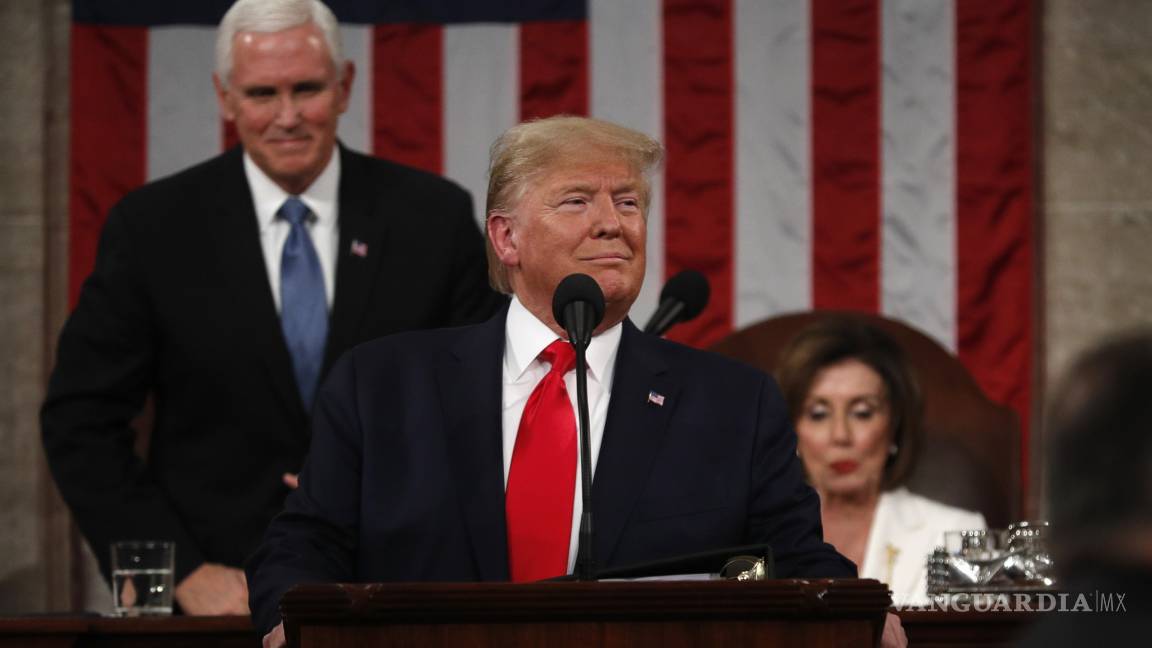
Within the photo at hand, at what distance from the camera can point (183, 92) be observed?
4754 millimetres

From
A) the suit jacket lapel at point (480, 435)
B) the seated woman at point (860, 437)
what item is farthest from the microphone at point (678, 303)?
the seated woman at point (860, 437)

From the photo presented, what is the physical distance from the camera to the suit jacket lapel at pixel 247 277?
3.41 m

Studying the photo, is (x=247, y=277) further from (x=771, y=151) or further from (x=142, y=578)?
(x=771, y=151)

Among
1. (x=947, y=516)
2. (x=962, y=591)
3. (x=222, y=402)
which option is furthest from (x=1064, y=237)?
(x=222, y=402)

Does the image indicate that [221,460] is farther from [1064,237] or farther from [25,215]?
[1064,237]

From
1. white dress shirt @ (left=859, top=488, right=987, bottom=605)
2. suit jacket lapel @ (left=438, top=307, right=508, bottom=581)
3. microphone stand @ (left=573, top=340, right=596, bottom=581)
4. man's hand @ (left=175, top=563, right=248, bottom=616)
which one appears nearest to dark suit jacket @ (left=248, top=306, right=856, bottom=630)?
suit jacket lapel @ (left=438, top=307, right=508, bottom=581)

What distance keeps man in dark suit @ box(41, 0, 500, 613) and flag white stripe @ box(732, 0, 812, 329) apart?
138 centimetres

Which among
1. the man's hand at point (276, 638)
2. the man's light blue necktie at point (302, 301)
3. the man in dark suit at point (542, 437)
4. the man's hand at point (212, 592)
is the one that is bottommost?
the man's hand at point (276, 638)

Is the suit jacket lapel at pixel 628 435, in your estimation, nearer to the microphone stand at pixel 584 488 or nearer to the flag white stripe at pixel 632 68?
the microphone stand at pixel 584 488

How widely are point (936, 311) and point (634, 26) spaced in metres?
1.18

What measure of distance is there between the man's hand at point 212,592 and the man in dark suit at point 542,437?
796mm

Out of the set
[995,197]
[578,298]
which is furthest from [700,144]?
[578,298]

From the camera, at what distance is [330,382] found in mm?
2502

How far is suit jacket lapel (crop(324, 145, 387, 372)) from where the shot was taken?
3443 mm
